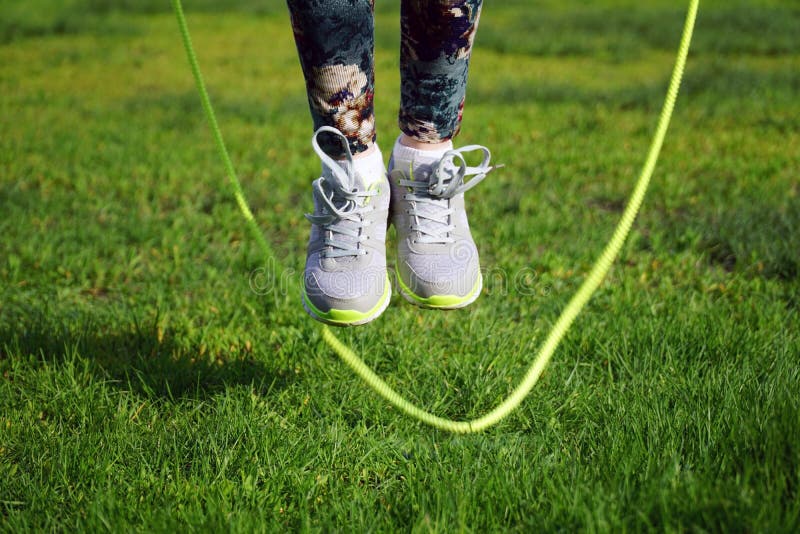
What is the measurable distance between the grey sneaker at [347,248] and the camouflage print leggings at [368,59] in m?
0.12

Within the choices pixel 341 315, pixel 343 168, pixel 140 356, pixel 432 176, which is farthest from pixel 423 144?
pixel 140 356

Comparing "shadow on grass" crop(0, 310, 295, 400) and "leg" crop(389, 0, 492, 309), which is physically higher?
"leg" crop(389, 0, 492, 309)

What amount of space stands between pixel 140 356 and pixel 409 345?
3.45 ft

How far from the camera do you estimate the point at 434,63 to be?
2090mm

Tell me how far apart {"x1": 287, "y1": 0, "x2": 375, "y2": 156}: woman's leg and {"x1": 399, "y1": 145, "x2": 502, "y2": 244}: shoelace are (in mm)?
254

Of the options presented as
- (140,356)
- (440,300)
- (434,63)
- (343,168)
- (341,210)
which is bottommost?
(140,356)

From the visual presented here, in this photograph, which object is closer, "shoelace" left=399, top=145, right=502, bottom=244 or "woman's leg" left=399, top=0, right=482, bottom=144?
"woman's leg" left=399, top=0, right=482, bottom=144

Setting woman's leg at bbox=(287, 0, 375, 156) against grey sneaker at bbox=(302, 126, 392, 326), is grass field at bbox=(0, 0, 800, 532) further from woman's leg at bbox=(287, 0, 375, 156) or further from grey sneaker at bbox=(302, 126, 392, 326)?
woman's leg at bbox=(287, 0, 375, 156)

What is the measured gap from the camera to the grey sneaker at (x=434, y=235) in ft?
7.43

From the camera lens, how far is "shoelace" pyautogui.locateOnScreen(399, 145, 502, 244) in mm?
2293

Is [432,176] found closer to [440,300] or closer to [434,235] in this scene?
[434,235]

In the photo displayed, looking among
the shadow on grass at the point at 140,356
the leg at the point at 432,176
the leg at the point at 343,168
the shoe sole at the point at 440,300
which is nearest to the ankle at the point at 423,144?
the leg at the point at 432,176

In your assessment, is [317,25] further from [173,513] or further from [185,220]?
[185,220]

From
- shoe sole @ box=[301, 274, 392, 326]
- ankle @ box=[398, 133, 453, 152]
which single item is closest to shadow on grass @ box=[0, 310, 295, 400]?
shoe sole @ box=[301, 274, 392, 326]
